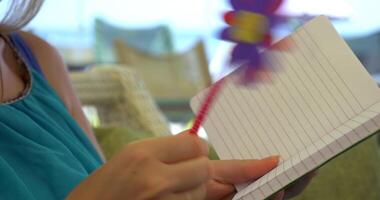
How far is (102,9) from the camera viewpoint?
14.7 feet

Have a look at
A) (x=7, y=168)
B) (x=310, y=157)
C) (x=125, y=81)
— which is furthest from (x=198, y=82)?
(x=310, y=157)

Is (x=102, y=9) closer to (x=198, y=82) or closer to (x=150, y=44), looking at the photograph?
(x=150, y=44)

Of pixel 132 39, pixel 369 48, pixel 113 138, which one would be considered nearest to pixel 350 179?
pixel 113 138

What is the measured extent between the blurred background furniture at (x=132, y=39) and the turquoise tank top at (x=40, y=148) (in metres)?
2.00

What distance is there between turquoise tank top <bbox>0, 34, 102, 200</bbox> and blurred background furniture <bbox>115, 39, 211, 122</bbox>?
141 centimetres

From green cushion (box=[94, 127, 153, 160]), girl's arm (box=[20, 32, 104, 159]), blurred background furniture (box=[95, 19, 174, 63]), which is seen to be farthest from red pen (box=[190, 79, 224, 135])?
blurred background furniture (box=[95, 19, 174, 63])

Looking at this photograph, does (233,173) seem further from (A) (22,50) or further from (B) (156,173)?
(A) (22,50)

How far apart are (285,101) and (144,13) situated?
4.07m

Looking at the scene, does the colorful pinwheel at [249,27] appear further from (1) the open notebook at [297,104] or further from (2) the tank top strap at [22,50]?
(2) the tank top strap at [22,50]

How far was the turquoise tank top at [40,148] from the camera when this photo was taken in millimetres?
673

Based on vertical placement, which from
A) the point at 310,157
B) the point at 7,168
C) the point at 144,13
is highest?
the point at 144,13

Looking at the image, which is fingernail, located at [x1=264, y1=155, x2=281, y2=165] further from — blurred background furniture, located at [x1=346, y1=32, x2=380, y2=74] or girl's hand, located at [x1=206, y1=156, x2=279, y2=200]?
blurred background furniture, located at [x1=346, y1=32, x2=380, y2=74]

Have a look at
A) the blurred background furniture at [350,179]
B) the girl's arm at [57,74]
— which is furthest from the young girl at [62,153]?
the blurred background furniture at [350,179]

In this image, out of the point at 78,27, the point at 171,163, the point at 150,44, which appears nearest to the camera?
the point at 171,163
